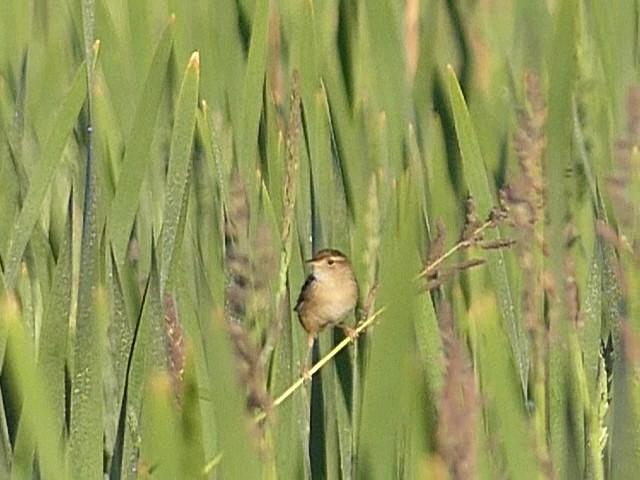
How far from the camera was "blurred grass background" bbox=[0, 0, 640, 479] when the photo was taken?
70cm

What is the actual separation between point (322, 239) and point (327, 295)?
8 cm

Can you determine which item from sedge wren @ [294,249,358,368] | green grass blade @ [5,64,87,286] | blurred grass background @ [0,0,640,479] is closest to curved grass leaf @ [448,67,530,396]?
blurred grass background @ [0,0,640,479]

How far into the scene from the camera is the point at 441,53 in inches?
50.3

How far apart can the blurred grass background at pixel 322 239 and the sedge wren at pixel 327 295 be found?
1 cm

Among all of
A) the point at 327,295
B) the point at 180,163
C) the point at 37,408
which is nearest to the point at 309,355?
the point at 327,295

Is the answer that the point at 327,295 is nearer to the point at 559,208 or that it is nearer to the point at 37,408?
the point at 559,208

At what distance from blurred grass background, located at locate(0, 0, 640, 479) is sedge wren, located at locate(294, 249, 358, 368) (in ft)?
0.05

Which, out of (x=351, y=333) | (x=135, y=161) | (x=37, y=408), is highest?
(x=135, y=161)

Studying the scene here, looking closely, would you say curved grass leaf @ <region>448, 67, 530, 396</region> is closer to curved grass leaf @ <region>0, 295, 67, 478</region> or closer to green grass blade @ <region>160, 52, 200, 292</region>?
green grass blade @ <region>160, 52, 200, 292</region>

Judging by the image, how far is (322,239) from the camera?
1.19 m

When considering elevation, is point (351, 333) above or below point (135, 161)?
below

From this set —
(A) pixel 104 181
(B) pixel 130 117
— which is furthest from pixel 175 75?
(A) pixel 104 181

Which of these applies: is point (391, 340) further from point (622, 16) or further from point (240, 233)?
point (622, 16)

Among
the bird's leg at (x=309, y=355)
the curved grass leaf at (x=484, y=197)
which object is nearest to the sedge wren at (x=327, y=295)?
the bird's leg at (x=309, y=355)
